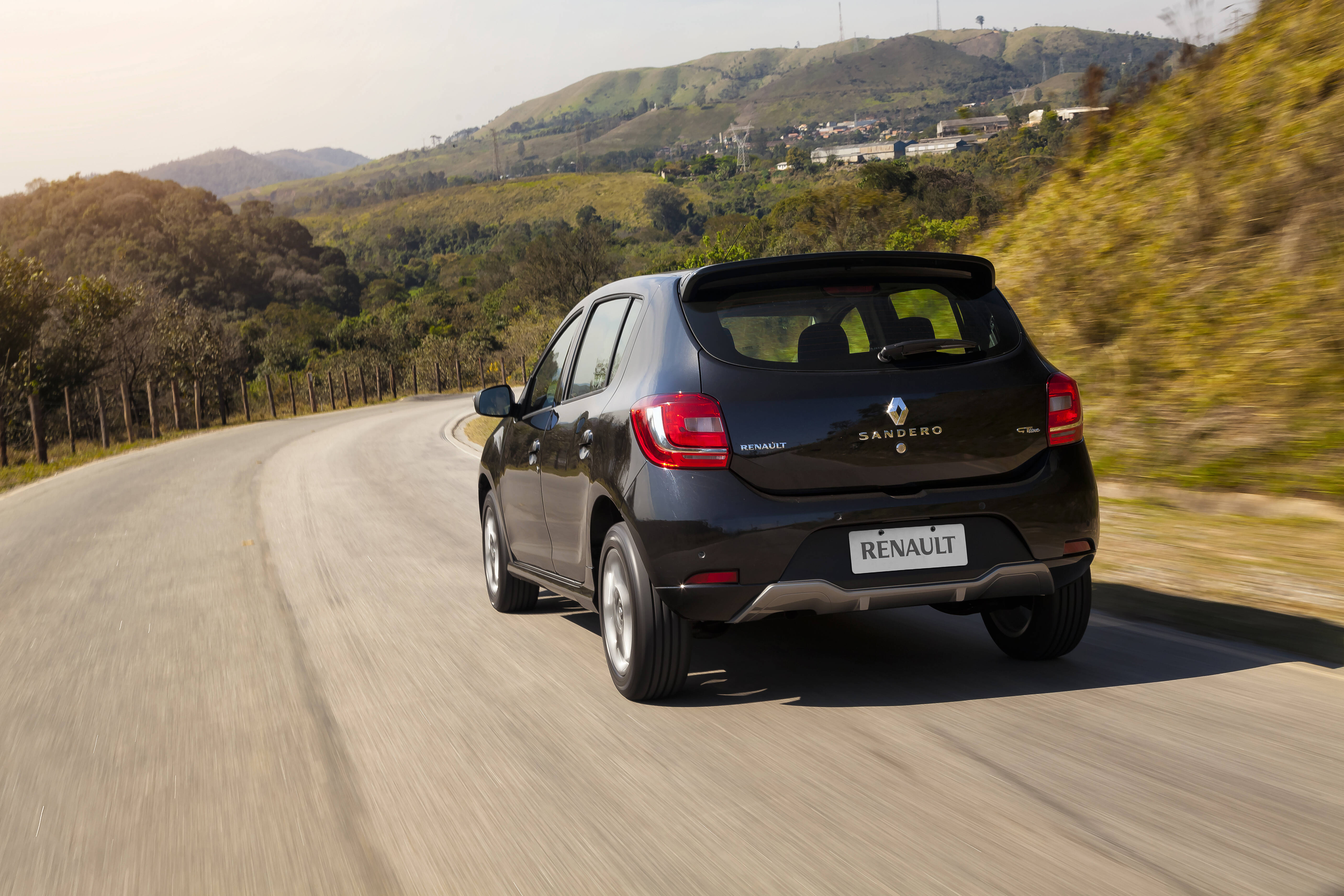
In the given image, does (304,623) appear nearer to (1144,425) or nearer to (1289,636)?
(1289,636)

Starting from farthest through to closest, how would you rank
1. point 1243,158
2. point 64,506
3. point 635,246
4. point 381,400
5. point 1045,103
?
point 635,246 → point 381,400 → point 1045,103 → point 64,506 → point 1243,158

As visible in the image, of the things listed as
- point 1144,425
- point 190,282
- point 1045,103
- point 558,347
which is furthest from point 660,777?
point 190,282

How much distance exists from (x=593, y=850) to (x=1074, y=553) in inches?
93.3

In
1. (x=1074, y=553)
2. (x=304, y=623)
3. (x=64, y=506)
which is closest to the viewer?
(x=1074, y=553)

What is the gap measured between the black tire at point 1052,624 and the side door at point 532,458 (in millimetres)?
2286

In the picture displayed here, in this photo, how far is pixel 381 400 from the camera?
174ft

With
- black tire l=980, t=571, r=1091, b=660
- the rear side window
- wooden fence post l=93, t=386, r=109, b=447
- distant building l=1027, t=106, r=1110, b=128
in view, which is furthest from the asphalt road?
wooden fence post l=93, t=386, r=109, b=447

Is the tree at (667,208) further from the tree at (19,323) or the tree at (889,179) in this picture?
the tree at (19,323)

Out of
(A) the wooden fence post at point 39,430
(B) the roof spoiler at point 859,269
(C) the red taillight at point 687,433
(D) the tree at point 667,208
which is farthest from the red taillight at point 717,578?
(D) the tree at point 667,208

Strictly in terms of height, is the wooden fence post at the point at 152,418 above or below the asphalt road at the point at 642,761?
below

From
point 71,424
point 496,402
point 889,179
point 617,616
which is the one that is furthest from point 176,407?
point 617,616

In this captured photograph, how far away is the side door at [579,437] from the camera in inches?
208

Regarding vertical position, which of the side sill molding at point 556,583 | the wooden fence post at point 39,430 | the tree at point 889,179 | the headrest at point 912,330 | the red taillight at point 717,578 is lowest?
the wooden fence post at point 39,430

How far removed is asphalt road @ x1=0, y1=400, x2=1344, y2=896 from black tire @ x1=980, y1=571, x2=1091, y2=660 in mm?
100
